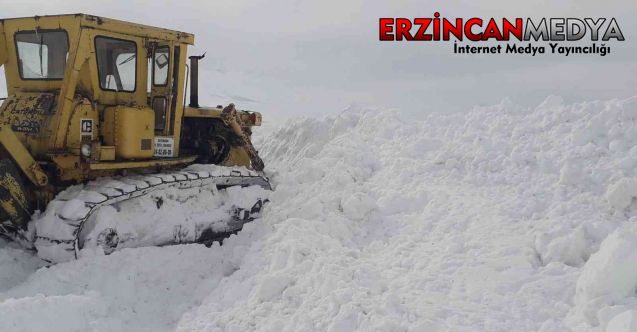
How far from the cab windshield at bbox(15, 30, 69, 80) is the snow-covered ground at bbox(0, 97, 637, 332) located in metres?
2.22

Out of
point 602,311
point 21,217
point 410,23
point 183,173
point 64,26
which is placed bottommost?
point 602,311

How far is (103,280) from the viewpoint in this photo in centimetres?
621

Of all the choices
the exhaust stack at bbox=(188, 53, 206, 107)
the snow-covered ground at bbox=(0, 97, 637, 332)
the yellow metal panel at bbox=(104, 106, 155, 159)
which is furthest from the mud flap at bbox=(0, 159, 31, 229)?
the exhaust stack at bbox=(188, 53, 206, 107)

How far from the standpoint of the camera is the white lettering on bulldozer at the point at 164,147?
7735 millimetres

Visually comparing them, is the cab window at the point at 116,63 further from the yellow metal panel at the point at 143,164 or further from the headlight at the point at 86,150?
the yellow metal panel at the point at 143,164

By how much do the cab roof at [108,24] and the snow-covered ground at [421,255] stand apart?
8.93ft

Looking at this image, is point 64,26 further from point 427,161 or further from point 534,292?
point 534,292

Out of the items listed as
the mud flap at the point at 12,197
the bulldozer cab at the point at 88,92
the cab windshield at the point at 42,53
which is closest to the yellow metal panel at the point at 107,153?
the bulldozer cab at the point at 88,92

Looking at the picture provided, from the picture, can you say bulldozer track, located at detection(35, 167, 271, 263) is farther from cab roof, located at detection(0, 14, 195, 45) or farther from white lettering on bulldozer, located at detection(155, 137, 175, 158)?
cab roof, located at detection(0, 14, 195, 45)

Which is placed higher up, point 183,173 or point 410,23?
point 410,23

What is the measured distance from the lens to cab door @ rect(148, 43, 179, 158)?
7738mm

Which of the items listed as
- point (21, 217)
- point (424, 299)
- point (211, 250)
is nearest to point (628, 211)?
point (424, 299)

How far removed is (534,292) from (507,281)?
28cm

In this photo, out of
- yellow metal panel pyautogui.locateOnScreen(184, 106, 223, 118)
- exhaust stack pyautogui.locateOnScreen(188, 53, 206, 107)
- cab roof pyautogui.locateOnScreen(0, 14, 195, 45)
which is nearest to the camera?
cab roof pyautogui.locateOnScreen(0, 14, 195, 45)
